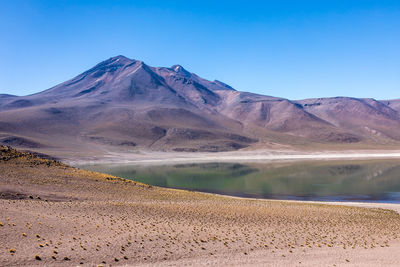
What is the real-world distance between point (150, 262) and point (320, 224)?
14679 mm

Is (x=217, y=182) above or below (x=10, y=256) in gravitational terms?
below

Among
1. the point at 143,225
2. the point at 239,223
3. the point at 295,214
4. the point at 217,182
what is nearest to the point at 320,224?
the point at 295,214

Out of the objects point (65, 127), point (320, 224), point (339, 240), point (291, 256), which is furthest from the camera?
point (65, 127)

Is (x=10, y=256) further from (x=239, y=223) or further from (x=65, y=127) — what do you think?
(x=65, y=127)

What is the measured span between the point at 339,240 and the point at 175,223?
10.0m

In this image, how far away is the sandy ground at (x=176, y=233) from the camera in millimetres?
14922

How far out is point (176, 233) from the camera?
19.2 metres

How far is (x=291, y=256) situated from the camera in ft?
53.7

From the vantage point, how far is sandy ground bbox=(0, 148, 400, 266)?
14.9m

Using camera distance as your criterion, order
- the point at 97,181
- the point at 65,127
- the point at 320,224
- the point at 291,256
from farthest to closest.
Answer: the point at 65,127, the point at 97,181, the point at 320,224, the point at 291,256

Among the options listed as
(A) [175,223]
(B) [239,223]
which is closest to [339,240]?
(B) [239,223]

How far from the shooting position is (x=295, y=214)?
27609 mm

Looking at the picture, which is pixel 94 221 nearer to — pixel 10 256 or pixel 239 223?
pixel 10 256

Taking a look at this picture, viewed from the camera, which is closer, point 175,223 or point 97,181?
point 175,223
